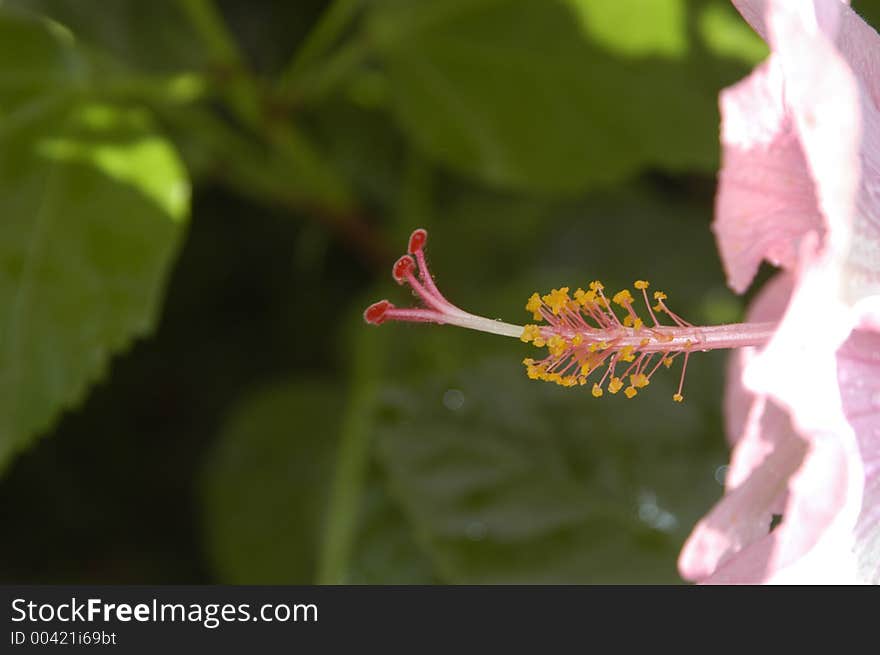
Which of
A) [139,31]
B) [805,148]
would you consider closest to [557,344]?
[805,148]

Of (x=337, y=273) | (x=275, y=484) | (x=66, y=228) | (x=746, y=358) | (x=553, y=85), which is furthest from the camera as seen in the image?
(x=337, y=273)

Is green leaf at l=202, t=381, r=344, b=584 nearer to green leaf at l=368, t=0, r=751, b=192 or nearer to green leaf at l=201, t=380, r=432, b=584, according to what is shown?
green leaf at l=201, t=380, r=432, b=584

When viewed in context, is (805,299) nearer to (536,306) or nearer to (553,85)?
(536,306)

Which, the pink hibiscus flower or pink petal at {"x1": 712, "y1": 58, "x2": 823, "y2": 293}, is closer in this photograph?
the pink hibiscus flower

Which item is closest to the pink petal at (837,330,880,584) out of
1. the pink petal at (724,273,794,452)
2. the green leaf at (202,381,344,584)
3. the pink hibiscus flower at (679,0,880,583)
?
the pink hibiscus flower at (679,0,880,583)

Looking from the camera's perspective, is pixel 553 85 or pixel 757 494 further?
pixel 553 85

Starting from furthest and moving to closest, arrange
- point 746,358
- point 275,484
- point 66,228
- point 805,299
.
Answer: point 275,484
point 66,228
point 746,358
point 805,299

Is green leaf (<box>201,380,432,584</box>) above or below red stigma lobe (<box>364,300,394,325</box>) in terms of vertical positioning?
above
